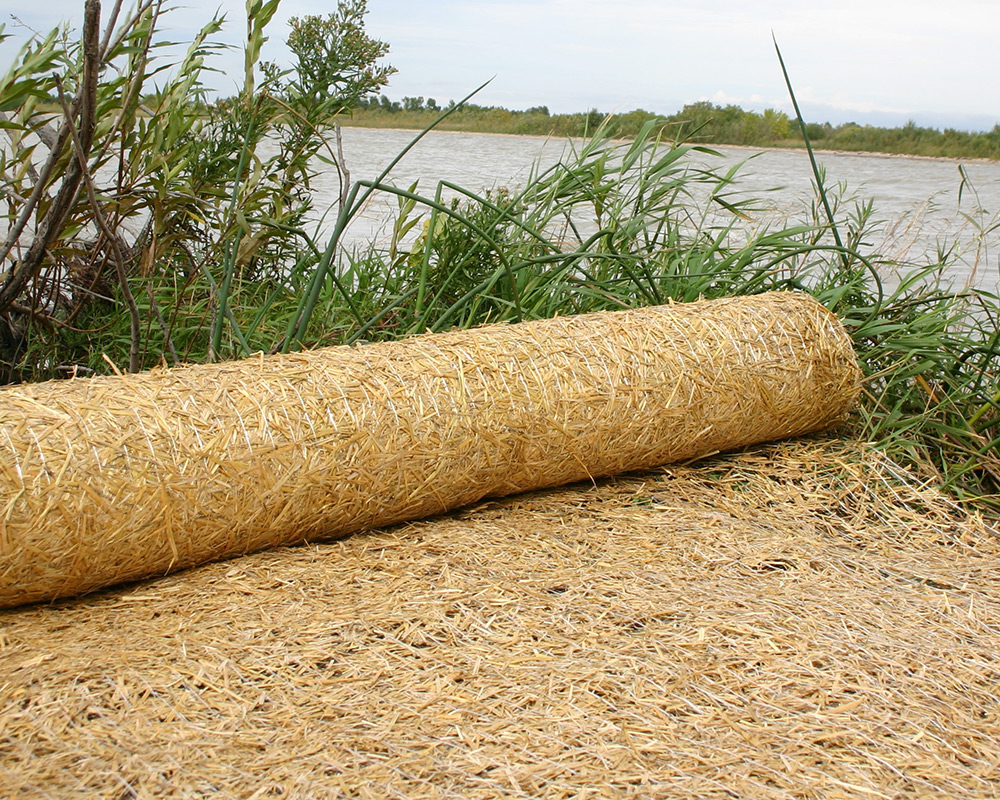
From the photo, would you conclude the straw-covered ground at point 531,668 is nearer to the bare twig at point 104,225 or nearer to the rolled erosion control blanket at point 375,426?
the rolled erosion control blanket at point 375,426

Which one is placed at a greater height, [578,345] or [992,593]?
[578,345]

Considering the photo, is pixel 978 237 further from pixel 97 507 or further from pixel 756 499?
pixel 97 507

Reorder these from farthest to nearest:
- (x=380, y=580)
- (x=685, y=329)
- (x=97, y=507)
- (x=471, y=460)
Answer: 1. (x=685, y=329)
2. (x=471, y=460)
3. (x=380, y=580)
4. (x=97, y=507)

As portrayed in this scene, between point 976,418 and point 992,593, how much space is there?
858 mm

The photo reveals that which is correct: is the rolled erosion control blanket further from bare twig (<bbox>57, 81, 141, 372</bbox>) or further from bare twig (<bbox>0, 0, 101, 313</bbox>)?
bare twig (<bbox>0, 0, 101, 313</bbox>)

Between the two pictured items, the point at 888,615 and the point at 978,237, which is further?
the point at 978,237

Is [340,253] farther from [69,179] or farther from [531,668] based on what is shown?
[531,668]

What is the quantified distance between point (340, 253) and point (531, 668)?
2.14 metres

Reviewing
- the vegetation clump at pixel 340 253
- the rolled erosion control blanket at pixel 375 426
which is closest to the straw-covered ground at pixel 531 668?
the rolled erosion control blanket at pixel 375 426

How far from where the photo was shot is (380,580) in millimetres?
1729

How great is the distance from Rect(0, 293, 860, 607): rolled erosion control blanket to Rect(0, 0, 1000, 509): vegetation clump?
289 mm

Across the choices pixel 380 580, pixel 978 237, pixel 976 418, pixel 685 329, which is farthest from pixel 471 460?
pixel 978 237

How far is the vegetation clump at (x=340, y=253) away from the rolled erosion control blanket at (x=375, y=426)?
29 cm

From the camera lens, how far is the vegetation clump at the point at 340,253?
2.36 m
